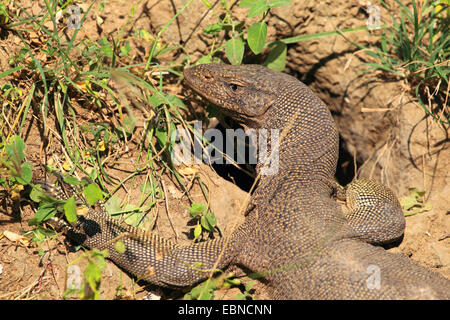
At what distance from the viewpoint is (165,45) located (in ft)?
14.8

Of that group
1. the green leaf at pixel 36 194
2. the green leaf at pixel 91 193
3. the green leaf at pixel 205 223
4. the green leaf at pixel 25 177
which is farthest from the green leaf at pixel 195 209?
the green leaf at pixel 25 177

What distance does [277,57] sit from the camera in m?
4.74

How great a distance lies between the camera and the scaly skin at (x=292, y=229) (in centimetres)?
343

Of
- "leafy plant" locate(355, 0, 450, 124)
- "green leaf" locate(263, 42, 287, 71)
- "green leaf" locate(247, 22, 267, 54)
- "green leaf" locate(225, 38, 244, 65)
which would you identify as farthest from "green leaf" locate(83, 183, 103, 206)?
"leafy plant" locate(355, 0, 450, 124)

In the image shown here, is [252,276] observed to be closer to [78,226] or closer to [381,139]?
[78,226]

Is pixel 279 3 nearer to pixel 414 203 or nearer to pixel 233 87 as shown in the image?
pixel 233 87

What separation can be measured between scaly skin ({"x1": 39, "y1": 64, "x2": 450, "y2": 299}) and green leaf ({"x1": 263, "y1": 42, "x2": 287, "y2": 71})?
1.59 feet

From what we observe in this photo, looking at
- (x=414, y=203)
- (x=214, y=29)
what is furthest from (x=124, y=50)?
(x=414, y=203)

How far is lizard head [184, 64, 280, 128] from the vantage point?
4.08m

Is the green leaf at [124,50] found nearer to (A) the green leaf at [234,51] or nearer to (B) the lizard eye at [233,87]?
(A) the green leaf at [234,51]

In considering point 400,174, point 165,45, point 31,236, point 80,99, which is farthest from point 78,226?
point 400,174

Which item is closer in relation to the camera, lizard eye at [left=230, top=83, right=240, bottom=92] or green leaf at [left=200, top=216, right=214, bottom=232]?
green leaf at [left=200, top=216, right=214, bottom=232]

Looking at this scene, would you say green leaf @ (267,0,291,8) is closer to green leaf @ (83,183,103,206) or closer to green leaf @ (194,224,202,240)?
green leaf @ (194,224,202,240)

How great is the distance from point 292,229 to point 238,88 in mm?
1410
